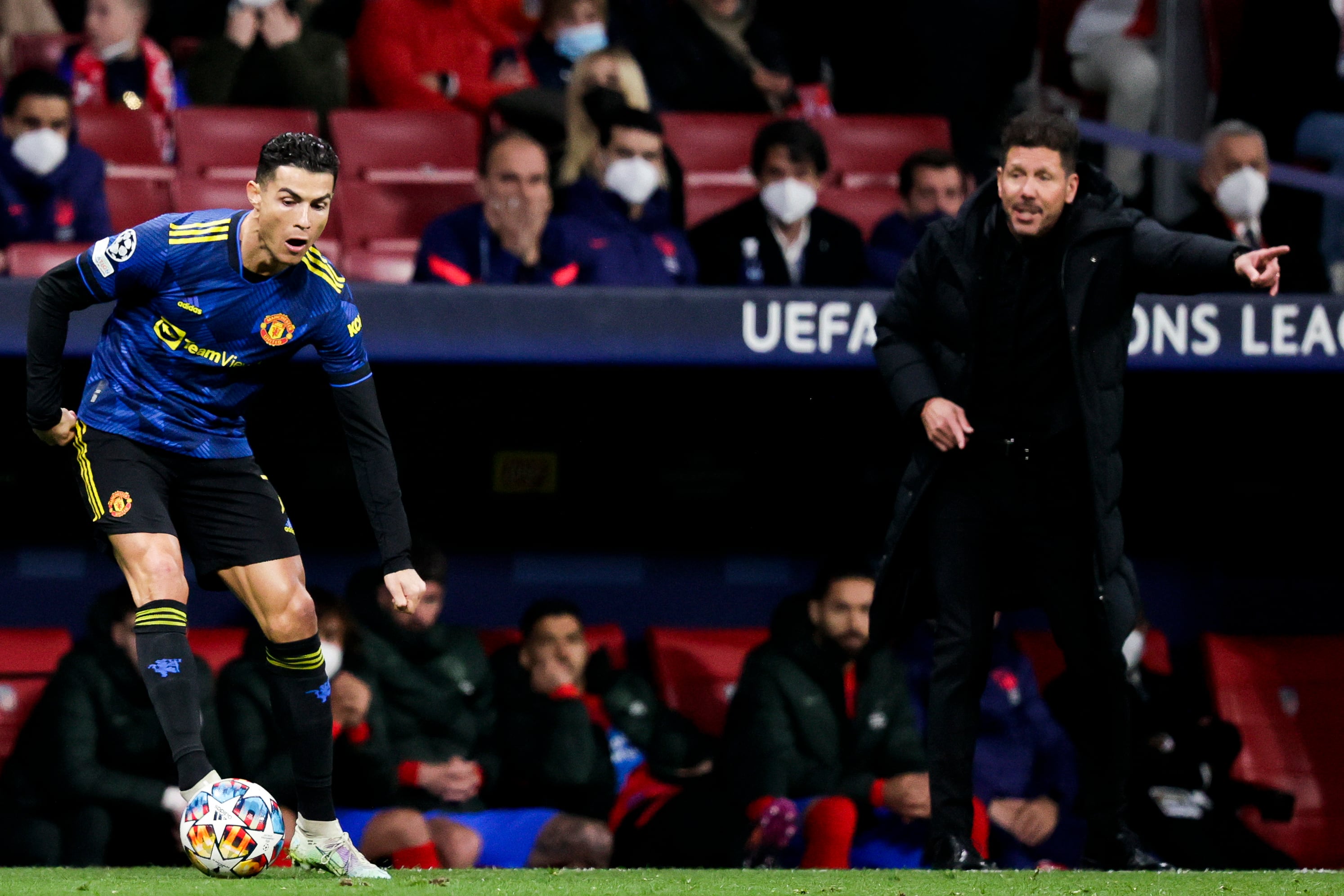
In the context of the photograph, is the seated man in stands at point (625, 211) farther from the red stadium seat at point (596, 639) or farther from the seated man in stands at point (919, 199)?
the red stadium seat at point (596, 639)

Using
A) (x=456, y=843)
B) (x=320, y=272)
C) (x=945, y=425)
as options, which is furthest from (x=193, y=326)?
(x=456, y=843)

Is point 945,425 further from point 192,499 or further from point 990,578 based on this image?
point 192,499

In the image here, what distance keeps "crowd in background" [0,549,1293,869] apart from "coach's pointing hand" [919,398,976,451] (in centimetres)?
202

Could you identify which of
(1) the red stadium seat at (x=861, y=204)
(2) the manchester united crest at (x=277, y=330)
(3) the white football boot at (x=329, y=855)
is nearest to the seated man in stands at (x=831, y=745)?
(1) the red stadium seat at (x=861, y=204)

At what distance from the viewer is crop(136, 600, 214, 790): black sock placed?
3488mm

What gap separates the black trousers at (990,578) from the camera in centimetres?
398

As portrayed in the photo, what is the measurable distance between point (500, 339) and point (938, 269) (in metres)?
1.72

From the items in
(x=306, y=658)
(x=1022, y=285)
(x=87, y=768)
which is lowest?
(x=87, y=768)

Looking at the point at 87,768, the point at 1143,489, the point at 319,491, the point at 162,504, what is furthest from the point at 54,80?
the point at 1143,489

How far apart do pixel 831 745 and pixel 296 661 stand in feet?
8.45

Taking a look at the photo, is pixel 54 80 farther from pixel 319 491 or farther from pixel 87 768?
pixel 87 768

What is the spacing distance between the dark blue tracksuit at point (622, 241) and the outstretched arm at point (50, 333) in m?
2.27

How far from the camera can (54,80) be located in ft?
20.5

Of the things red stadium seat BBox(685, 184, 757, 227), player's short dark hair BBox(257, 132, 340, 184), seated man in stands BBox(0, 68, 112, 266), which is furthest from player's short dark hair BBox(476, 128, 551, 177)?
player's short dark hair BBox(257, 132, 340, 184)
